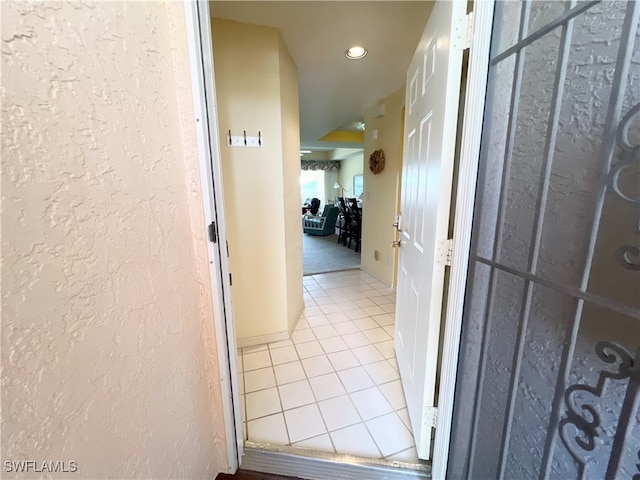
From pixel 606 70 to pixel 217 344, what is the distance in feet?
4.35

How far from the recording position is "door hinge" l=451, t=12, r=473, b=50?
2.72 feet

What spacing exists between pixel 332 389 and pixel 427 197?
1.29 m

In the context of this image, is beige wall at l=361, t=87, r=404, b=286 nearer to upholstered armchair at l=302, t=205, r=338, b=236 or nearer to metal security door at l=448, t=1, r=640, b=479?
metal security door at l=448, t=1, r=640, b=479

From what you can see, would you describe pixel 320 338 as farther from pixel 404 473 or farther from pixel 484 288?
pixel 484 288

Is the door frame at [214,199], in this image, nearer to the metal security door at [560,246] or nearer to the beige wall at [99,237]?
the beige wall at [99,237]

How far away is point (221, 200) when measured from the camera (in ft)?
3.21

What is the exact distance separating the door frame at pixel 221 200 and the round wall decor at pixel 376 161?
2.39 metres

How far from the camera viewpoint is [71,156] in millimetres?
495

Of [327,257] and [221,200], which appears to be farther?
[327,257]

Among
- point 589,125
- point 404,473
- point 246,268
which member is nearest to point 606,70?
point 589,125

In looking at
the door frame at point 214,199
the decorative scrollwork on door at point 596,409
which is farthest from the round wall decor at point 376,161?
the decorative scrollwork on door at point 596,409

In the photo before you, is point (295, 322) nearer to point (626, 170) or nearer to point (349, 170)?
point (626, 170)

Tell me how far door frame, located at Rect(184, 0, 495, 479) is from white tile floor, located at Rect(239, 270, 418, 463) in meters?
0.28

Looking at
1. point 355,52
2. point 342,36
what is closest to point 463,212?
point 342,36
